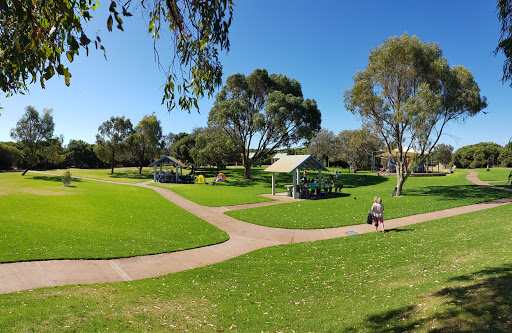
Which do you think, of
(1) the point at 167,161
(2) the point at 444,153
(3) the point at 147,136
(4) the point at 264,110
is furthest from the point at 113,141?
(2) the point at 444,153

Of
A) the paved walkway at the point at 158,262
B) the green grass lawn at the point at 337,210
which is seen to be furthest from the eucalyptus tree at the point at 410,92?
the paved walkway at the point at 158,262

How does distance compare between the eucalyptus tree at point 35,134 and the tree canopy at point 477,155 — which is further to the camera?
the tree canopy at point 477,155

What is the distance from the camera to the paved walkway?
7805 mm

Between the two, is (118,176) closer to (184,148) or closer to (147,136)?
(147,136)

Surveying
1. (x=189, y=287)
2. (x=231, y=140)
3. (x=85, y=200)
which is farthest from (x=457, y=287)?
(x=231, y=140)

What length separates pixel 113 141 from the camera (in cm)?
5741

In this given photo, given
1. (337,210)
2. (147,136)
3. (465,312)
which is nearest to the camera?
(465,312)

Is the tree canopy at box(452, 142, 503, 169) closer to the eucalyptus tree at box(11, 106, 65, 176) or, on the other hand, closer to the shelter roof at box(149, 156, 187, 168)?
the shelter roof at box(149, 156, 187, 168)

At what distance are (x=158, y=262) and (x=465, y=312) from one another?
890cm

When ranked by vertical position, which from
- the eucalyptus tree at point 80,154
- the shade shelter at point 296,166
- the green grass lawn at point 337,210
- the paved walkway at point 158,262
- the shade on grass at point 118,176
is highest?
the eucalyptus tree at point 80,154

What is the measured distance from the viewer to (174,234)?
13.5 m

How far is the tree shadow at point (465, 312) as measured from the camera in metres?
4.49

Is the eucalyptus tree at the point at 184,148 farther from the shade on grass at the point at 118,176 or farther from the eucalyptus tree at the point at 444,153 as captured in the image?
the eucalyptus tree at the point at 444,153

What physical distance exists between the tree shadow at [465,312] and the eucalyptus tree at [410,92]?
2149 cm
